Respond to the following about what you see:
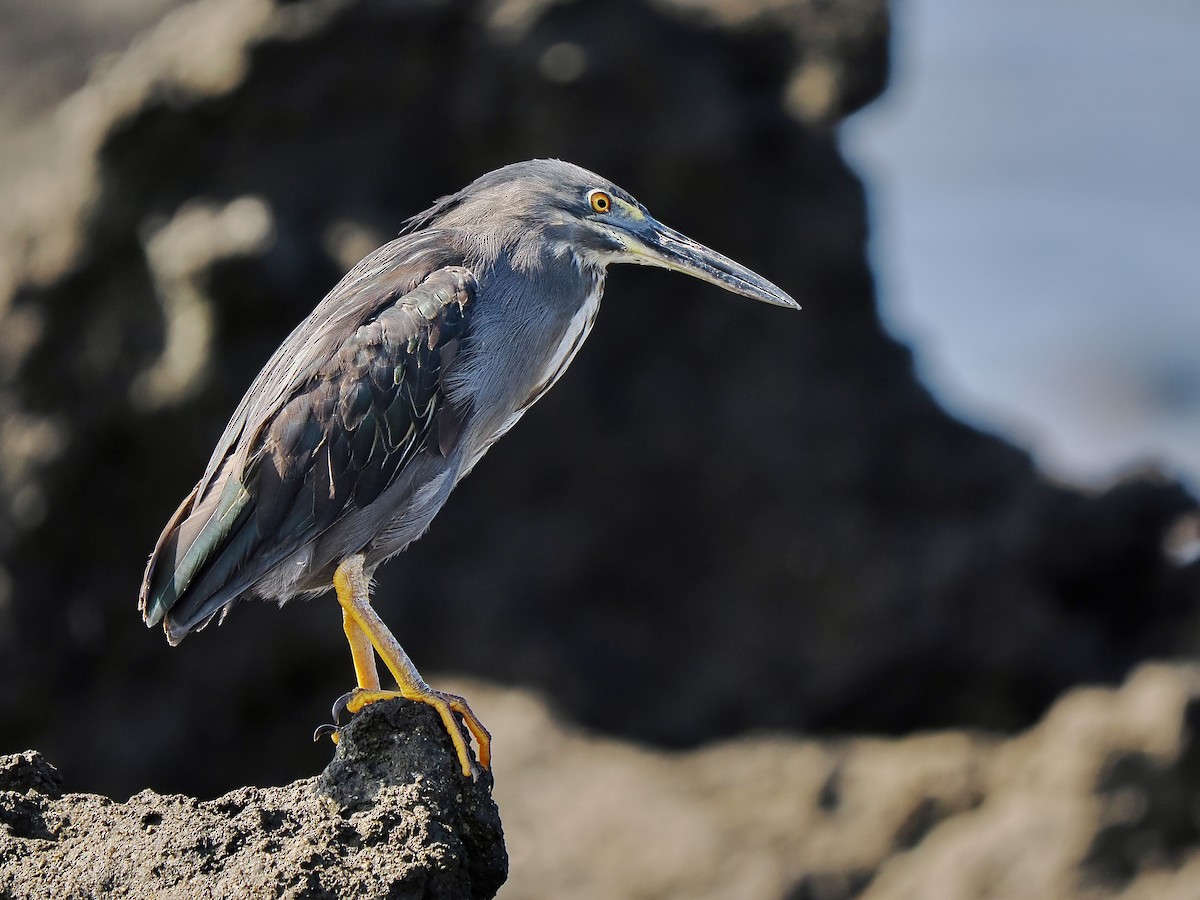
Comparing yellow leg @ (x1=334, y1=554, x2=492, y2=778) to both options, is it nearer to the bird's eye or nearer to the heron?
the heron

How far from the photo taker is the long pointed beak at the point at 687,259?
4742 millimetres

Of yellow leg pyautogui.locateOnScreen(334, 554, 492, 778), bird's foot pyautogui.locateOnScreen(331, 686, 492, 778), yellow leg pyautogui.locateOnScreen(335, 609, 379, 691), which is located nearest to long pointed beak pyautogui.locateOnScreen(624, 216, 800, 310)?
yellow leg pyautogui.locateOnScreen(334, 554, 492, 778)

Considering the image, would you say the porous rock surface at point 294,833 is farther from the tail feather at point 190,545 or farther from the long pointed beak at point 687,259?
the long pointed beak at point 687,259

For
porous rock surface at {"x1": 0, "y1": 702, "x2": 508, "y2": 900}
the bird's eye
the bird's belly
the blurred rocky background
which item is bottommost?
the blurred rocky background

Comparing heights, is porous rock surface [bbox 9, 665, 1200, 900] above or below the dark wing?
below

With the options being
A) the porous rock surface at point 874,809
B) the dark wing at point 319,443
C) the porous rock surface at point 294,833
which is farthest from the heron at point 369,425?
the porous rock surface at point 874,809

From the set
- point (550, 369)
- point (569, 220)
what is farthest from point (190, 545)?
point (569, 220)

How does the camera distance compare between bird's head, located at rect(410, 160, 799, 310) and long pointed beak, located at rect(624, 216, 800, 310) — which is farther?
long pointed beak, located at rect(624, 216, 800, 310)

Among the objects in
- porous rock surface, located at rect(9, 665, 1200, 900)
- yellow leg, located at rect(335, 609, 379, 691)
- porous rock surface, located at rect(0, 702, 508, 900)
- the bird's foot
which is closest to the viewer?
porous rock surface, located at rect(0, 702, 508, 900)

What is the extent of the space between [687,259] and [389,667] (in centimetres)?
169

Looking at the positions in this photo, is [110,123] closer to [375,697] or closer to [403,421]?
[403,421]

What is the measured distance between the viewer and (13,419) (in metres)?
8.40

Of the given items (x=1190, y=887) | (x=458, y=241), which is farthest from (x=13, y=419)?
(x=1190, y=887)

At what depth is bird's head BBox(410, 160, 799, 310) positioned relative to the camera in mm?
4625
